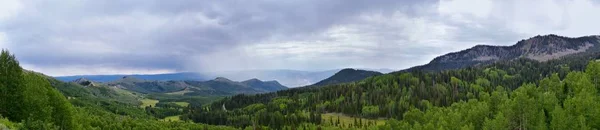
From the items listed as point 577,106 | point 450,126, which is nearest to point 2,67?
point 450,126

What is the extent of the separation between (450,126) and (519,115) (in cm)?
2155

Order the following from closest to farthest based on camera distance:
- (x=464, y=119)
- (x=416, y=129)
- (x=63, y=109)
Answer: (x=63, y=109)
(x=416, y=129)
(x=464, y=119)

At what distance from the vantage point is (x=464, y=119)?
160375 mm

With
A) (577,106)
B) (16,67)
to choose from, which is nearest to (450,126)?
(577,106)

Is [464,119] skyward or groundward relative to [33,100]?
groundward

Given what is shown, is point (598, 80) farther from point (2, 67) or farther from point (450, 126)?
point (2, 67)

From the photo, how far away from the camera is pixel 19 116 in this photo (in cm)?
8500

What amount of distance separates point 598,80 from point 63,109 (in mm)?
174341

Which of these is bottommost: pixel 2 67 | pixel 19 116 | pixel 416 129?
pixel 416 129

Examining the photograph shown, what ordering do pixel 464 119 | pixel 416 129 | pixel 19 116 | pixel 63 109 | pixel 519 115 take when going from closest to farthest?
pixel 19 116 → pixel 63 109 → pixel 519 115 → pixel 416 129 → pixel 464 119

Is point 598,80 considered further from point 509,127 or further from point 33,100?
point 33,100

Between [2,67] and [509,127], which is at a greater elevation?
[2,67]

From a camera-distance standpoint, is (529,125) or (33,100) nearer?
(33,100)

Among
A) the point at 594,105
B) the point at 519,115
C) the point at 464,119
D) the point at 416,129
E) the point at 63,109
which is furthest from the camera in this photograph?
the point at 464,119
